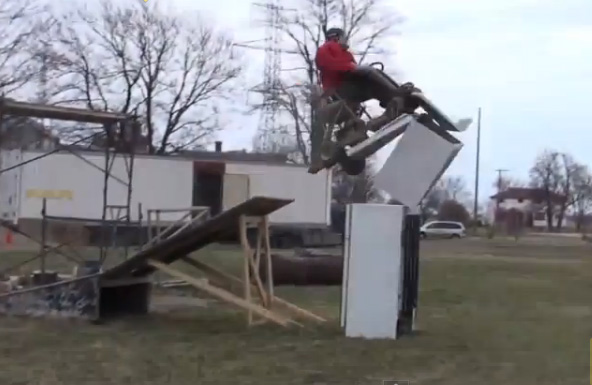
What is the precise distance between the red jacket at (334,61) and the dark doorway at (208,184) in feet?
85.2

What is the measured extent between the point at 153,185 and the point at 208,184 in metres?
3.43

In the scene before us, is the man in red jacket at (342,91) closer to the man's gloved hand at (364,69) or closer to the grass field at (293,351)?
the man's gloved hand at (364,69)

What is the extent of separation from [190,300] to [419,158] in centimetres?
619

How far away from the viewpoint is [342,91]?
9.97m

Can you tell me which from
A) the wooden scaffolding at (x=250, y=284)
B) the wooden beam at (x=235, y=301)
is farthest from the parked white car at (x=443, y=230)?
the wooden beam at (x=235, y=301)

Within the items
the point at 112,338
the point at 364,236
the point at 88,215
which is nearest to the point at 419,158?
the point at 364,236

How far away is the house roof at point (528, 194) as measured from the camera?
398ft

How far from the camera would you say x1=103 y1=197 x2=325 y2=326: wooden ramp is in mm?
11031

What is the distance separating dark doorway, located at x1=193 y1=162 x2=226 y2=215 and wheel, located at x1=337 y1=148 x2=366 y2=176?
2543 centimetres

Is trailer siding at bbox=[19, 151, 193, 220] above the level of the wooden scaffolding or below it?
above

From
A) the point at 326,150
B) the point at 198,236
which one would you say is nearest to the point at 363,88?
the point at 326,150

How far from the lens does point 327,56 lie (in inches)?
381

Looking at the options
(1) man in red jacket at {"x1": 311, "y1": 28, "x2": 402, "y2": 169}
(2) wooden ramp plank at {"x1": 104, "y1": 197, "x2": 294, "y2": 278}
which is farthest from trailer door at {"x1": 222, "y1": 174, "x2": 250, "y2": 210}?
(1) man in red jacket at {"x1": 311, "y1": 28, "x2": 402, "y2": 169}

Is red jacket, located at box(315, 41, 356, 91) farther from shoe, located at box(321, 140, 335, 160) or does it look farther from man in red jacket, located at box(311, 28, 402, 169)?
shoe, located at box(321, 140, 335, 160)
